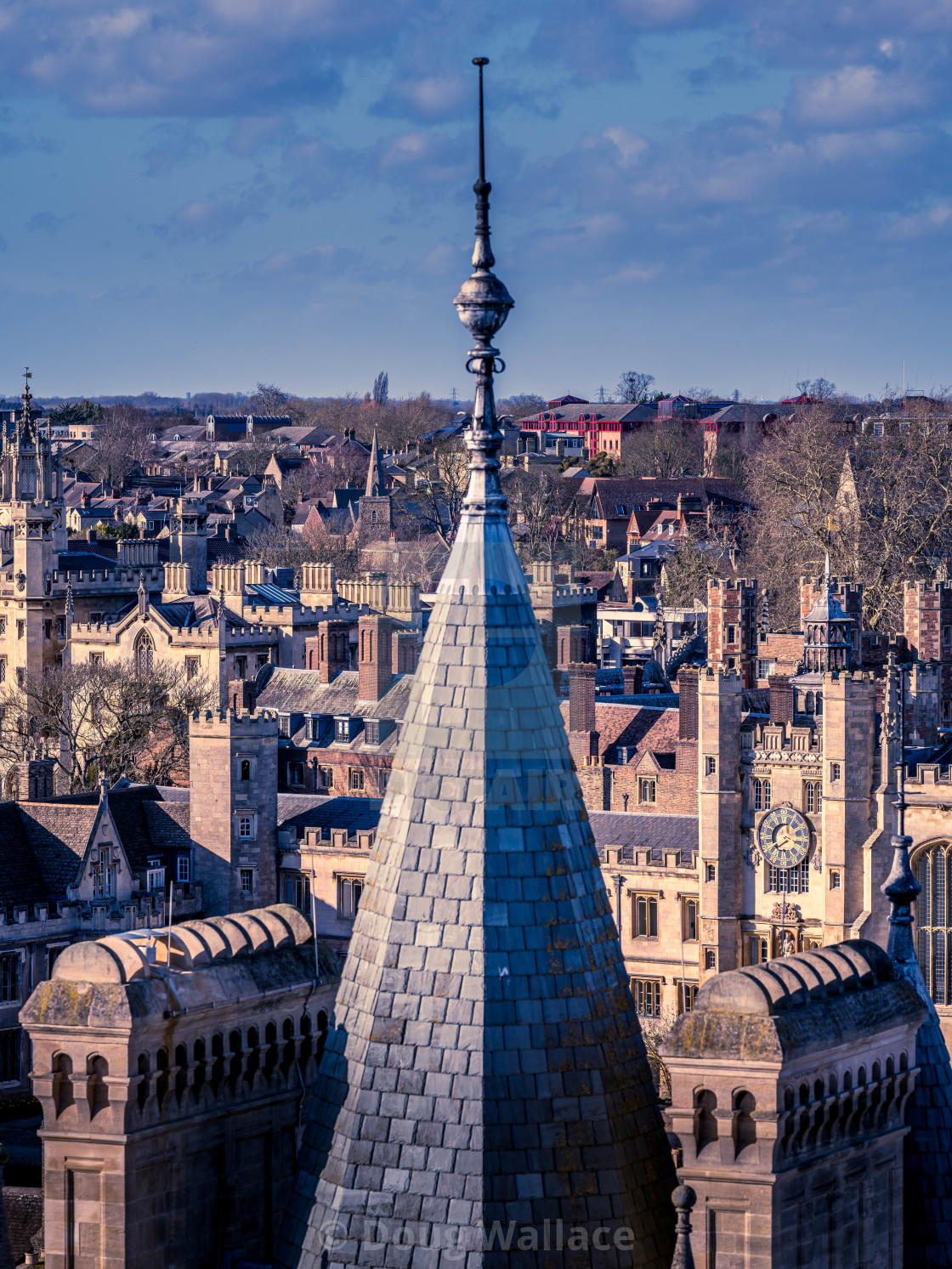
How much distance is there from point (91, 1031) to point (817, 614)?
4905cm

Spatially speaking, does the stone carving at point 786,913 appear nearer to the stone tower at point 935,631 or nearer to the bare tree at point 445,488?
the stone tower at point 935,631

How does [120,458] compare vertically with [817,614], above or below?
above

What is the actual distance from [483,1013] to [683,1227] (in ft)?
5.58

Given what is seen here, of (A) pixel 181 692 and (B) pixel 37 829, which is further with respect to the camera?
(A) pixel 181 692

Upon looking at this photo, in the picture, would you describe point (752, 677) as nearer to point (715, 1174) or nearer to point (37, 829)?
point (37, 829)

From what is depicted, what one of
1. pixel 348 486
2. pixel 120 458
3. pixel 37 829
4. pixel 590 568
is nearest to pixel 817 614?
pixel 37 829

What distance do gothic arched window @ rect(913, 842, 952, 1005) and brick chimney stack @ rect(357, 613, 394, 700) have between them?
2507 cm

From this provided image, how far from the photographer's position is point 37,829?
6066 cm

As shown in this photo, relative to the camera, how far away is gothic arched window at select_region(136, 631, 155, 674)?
275ft

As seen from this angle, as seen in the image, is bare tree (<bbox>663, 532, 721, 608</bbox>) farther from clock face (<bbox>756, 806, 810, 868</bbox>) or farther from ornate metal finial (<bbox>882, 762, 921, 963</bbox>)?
ornate metal finial (<bbox>882, 762, 921, 963</bbox>)

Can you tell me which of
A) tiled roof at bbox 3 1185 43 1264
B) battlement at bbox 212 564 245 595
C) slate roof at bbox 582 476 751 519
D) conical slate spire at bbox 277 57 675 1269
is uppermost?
slate roof at bbox 582 476 751 519

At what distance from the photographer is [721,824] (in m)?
57.1

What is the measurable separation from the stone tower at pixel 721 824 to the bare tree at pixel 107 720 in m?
20.6

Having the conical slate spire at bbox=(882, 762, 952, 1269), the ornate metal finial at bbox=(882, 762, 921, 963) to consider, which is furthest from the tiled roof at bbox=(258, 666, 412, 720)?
the conical slate spire at bbox=(882, 762, 952, 1269)
